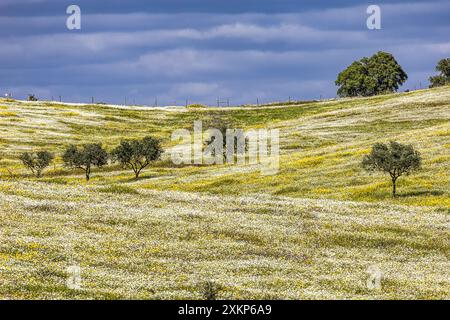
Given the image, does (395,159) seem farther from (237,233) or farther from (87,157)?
(87,157)

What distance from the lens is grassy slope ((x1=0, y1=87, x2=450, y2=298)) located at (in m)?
29.7

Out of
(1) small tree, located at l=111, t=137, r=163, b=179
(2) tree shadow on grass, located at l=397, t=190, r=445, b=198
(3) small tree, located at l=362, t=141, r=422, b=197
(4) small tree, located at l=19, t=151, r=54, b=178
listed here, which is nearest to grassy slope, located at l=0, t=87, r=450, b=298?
(2) tree shadow on grass, located at l=397, t=190, r=445, b=198

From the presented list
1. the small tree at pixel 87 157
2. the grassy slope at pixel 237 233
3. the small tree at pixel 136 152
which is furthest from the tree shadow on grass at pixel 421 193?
the small tree at pixel 87 157

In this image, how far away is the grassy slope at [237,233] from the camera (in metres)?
29.7

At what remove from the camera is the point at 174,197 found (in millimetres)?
58031

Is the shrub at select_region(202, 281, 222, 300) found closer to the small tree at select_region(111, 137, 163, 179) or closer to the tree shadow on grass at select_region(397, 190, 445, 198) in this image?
the tree shadow on grass at select_region(397, 190, 445, 198)

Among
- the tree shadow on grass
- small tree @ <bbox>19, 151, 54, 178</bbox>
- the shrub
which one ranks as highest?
small tree @ <bbox>19, 151, 54, 178</bbox>

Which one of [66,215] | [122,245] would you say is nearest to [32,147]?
[66,215]

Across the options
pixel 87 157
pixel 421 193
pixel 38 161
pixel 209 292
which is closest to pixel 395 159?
pixel 421 193

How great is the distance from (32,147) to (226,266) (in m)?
97.6

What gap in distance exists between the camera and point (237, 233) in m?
44.0

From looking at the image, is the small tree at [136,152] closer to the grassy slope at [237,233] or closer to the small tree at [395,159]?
the grassy slope at [237,233]

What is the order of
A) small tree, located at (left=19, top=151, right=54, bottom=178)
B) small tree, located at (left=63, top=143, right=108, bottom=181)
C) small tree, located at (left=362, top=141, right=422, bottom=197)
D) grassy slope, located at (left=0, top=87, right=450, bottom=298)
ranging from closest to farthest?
grassy slope, located at (left=0, top=87, right=450, bottom=298) < small tree, located at (left=362, top=141, right=422, bottom=197) < small tree, located at (left=63, top=143, right=108, bottom=181) < small tree, located at (left=19, top=151, right=54, bottom=178)
